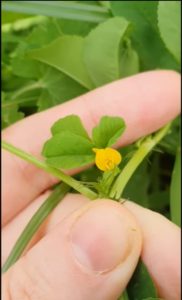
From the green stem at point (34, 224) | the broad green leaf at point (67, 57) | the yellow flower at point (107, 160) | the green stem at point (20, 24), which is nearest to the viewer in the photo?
the yellow flower at point (107, 160)

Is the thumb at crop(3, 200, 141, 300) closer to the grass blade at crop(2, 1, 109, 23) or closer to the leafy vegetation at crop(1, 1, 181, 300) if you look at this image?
the leafy vegetation at crop(1, 1, 181, 300)

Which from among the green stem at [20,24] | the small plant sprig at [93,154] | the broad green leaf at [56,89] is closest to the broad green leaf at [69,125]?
the small plant sprig at [93,154]

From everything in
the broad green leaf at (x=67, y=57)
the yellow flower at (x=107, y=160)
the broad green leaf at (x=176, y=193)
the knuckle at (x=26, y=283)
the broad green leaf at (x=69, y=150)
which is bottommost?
the broad green leaf at (x=176, y=193)

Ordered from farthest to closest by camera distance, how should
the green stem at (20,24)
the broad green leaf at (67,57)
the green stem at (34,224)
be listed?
the green stem at (20,24) → the broad green leaf at (67,57) → the green stem at (34,224)

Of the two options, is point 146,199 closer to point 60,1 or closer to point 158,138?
point 158,138

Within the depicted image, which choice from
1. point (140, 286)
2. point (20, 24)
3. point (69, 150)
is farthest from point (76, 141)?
point (20, 24)

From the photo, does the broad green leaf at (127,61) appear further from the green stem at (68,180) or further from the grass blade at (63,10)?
the green stem at (68,180)

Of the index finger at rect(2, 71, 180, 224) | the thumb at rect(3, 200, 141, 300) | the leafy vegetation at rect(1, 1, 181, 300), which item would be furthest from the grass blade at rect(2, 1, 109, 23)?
the thumb at rect(3, 200, 141, 300)

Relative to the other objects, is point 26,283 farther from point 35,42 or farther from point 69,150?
point 35,42
